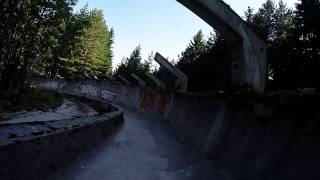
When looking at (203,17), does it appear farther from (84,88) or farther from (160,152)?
(84,88)

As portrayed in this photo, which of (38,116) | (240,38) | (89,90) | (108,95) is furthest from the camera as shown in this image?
(89,90)

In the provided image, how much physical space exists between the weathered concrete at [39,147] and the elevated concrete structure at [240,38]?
358 cm

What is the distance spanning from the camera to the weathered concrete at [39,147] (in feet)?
16.2

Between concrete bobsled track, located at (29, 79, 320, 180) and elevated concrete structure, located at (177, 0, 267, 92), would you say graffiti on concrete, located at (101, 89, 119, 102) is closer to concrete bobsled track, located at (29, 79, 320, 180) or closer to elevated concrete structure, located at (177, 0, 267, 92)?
concrete bobsled track, located at (29, 79, 320, 180)

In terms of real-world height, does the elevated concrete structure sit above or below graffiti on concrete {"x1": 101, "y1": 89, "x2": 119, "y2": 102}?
above

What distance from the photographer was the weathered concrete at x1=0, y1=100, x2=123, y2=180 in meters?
4.95

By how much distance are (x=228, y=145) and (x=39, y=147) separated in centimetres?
331

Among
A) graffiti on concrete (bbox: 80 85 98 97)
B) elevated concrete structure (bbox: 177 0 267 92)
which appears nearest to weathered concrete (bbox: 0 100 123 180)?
elevated concrete structure (bbox: 177 0 267 92)

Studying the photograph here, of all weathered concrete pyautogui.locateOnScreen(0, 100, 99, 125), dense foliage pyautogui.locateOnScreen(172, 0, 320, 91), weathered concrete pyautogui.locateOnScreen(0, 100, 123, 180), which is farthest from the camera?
dense foliage pyautogui.locateOnScreen(172, 0, 320, 91)

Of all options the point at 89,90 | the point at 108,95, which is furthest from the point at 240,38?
the point at 89,90

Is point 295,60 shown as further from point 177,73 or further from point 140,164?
point 140,164

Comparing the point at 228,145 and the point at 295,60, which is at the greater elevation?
the point at 295,60

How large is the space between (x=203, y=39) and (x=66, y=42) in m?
28.3

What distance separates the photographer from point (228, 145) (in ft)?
24.3
